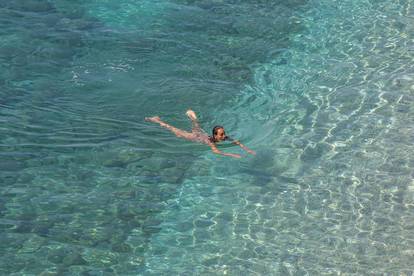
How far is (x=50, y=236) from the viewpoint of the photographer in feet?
29.2

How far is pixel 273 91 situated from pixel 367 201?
11.4 feet

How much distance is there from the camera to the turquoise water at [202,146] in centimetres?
885

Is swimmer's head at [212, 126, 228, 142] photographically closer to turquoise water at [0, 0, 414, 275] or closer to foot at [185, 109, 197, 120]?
turquoise water at [0, 0, 414, 275]

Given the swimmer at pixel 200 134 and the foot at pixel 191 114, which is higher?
the foot at pixel 191 114

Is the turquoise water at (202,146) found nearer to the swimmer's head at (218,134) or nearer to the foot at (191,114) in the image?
the foot at (191,114)

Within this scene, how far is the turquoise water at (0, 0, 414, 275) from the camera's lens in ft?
29.0

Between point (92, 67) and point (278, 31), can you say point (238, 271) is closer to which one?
point (92, 67)

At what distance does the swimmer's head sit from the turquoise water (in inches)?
19.7

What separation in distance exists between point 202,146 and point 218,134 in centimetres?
75

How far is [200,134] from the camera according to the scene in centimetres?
1062

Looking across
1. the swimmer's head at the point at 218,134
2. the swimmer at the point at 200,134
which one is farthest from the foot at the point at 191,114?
the swimmer's head at the point at 218,134

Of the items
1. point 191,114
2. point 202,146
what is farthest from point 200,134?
point 191,114

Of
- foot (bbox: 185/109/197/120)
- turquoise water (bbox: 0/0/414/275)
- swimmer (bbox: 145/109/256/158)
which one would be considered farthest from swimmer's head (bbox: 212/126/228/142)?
foot (bbox: 185/109/197/120)

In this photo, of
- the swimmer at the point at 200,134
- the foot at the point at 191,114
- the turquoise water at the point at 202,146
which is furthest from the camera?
the foot at the point at 191,114
